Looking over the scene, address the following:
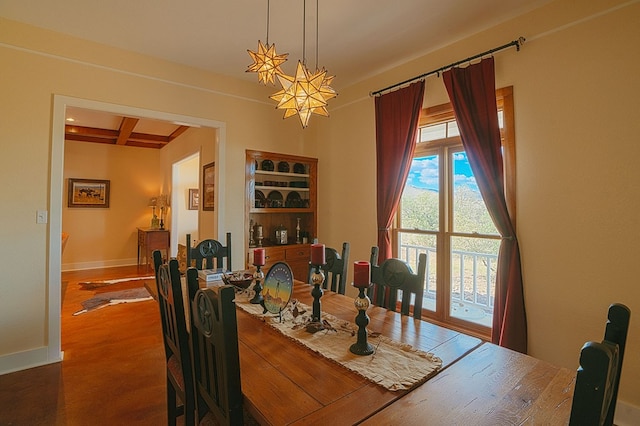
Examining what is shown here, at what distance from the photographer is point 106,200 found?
6.69 m

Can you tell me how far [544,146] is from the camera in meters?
2.30

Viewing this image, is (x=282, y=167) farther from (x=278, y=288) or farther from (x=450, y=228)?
(x=278, y=288)

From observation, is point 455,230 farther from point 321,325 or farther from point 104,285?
point 104,285

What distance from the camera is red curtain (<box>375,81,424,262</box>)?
3092mm

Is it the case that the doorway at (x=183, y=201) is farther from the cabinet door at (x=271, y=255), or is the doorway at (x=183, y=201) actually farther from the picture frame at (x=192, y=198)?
the cabinet door at (x=271, y=255)

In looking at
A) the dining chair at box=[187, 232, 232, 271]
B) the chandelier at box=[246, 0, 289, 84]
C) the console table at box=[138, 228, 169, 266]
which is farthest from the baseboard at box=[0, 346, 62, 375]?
the console table at box=[138, 228, 169, 266]

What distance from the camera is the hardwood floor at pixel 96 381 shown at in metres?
2.00

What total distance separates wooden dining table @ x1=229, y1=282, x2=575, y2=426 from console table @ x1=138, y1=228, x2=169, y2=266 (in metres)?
5.77

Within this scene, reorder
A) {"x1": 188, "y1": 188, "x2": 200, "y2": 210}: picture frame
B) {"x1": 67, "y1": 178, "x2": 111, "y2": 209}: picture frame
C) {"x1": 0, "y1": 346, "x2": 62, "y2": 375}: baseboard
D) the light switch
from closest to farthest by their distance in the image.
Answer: {"x1": 0, "y1": 346, "x2": 62, "y2": 375}: baseboard, the light switch, {"x1": 67, "y1": 178, "x2": 111, "y2": 209}: picture frame, {"x1": 188, "y1": 188, "x2": 200, "y2": 210}: picture frame

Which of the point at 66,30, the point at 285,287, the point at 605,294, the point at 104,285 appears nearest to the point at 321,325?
the point at 285,287

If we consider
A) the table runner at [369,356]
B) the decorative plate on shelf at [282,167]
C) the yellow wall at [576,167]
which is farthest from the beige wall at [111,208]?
the yellow wall at [576,167]

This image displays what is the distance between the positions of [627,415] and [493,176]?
5.78 feet

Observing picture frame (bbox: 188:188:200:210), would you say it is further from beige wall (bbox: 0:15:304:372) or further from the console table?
beige wall (bbox: 0:15:304:372)

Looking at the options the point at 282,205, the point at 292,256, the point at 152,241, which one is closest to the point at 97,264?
the point at 152,241
